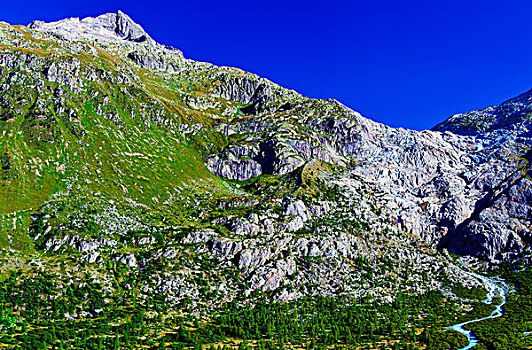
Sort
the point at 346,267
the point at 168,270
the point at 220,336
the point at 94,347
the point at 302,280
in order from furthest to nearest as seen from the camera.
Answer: the point at 346,267
the point at 302,280
the point at 168,270
the point at 220,336
the point at 94,347

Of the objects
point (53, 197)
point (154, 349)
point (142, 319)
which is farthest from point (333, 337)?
point (53, 197)

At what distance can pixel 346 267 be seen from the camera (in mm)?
186250

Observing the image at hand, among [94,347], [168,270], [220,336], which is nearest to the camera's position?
[94,347]

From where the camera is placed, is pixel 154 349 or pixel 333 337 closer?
pixel 154 349

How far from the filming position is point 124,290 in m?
143

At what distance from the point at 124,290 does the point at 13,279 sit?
40.8 meters

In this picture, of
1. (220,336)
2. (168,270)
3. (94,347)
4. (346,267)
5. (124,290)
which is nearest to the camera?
(94,347)

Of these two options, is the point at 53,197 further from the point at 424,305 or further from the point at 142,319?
the point at 424,305

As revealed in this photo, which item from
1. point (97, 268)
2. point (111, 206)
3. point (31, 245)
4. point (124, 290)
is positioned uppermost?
point (111, 206)

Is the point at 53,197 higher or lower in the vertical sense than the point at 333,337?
higher

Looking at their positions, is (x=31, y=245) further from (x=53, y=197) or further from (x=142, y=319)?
(x=142, y=319)

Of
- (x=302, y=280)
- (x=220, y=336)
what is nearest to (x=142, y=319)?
(x=220, y=336)

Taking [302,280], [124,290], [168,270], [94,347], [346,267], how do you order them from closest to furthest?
[94,347] → [124,290] → [168,270] → [302,280] → [346,267]

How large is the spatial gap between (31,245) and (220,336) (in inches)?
3839
